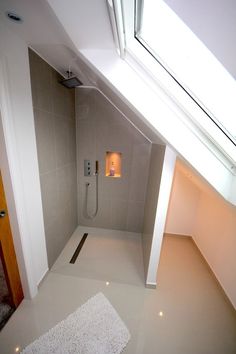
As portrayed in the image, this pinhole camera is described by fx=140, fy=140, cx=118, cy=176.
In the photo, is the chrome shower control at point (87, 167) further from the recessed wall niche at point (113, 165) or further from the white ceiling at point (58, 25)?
the white ceiling at point (58, 25)

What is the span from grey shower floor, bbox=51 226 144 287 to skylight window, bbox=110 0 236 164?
1.70 m

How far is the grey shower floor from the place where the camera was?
172 centimetres

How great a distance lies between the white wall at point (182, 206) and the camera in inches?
92.1

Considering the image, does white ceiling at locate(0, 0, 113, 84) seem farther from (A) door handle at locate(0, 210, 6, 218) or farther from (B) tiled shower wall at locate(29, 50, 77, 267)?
(A) door handle at locate(0, 210, 6, 218)

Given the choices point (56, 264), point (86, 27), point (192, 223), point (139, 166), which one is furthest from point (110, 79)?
point (192, 223)

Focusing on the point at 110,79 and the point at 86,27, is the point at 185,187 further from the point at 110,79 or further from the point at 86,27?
the point at 86,27

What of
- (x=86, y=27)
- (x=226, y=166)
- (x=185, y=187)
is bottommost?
(x=185, y=187)

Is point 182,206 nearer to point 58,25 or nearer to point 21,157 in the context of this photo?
point 21,157

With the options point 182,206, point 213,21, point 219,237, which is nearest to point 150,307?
point 219,237

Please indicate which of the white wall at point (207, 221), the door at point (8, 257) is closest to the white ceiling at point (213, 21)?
the white wall at point (207, 221)

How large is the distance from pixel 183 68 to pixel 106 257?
2227 mm

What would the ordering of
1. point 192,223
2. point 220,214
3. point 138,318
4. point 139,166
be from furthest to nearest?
1. point 192,223
2. point 139,166
3. point 220,214
4. point 138,318

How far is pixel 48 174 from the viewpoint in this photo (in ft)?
5.06

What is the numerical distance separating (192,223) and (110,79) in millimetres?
2570
